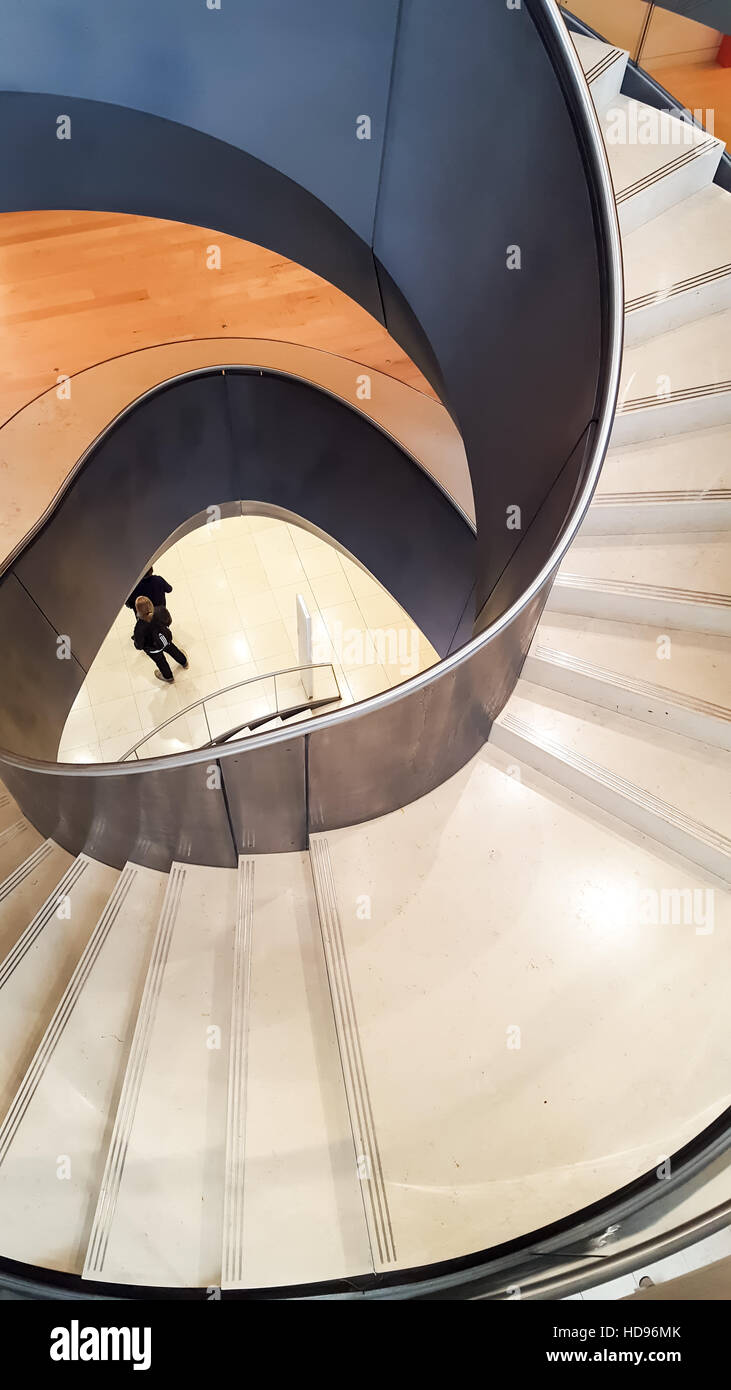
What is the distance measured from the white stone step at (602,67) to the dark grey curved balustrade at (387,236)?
620 mm

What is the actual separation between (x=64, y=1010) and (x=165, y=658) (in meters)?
6.17

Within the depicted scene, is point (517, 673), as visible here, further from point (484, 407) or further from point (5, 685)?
point (5, 685)

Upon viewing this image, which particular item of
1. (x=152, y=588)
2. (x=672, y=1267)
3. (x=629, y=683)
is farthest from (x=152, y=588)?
(x=672, y=1267)

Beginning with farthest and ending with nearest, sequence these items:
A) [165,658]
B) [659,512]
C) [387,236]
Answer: [165,658]
[387,236]
[659,512]

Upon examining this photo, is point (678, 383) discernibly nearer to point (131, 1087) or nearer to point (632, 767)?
point (632, 767)

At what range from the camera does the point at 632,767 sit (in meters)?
2.91

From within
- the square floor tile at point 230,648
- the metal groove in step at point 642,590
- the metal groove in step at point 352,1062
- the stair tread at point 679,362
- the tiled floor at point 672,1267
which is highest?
the square floor tile at point 230,648

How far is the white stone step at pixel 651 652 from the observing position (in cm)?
296

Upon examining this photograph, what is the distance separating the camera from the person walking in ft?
22.9

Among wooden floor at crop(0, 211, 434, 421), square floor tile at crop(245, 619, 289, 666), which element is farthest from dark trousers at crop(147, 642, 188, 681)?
wooden floor at crop(0, 211, 434, 421)

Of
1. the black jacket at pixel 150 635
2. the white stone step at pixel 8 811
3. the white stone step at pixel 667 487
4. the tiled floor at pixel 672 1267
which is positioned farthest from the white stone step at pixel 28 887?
the black jacket at pixel 150 635

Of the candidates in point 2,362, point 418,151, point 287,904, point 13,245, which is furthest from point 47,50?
point 287,904

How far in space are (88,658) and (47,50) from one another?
399 cm

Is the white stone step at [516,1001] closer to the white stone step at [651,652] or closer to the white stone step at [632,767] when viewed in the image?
the white stone step at [632,767]
